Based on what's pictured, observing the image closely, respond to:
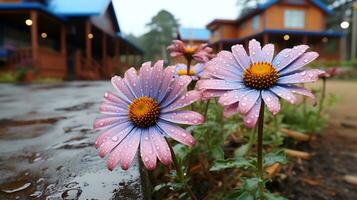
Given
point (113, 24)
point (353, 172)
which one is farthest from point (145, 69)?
point (113, 24)

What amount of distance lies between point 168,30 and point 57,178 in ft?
4.54

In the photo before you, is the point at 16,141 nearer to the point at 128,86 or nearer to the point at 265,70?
the point at 128,86

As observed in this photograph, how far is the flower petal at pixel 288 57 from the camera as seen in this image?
1026 millimetres

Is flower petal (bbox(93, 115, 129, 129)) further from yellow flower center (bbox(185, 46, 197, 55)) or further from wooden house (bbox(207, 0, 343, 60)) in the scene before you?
wooden house (bbox(207, 0, 343, 60))

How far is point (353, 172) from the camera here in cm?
269

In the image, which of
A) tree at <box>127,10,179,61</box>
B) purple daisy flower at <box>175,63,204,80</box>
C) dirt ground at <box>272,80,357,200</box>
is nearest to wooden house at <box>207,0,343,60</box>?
dirt ground at <box>272,80,357,200</box>

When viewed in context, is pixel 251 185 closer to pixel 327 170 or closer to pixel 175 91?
pixel 175 91

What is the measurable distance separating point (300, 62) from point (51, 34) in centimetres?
2213

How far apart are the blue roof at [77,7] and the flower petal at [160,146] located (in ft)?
55.8

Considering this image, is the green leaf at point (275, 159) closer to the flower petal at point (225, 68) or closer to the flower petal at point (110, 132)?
the flower petal at point (225, 68)

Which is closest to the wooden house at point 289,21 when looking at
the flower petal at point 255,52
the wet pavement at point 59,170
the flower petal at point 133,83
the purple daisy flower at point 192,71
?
the wet pavement at point 59,170

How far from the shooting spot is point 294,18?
87.1ft

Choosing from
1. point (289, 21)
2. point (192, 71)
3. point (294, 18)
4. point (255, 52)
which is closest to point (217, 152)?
point (192, 71)

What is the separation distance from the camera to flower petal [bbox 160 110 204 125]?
3.05ft
